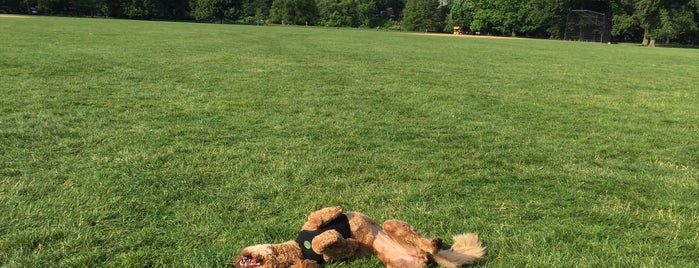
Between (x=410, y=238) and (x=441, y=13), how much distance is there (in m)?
100

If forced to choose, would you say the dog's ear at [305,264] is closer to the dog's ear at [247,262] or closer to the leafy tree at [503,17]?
the dog's ear at [247,262]

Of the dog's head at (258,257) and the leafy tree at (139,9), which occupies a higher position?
the leafy tree at (139,9)

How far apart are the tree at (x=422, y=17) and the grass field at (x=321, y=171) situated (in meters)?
84.3

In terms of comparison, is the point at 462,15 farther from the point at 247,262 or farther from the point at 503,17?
the point at 247,262

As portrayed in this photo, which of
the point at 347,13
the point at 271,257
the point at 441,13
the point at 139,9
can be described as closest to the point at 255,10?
the point at 347,13

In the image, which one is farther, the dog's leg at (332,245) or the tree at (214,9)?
the tree at (214,9)

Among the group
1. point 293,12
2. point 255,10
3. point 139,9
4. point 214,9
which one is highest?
point 255,10

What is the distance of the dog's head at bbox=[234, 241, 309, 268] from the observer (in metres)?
2.21

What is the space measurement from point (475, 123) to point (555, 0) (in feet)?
211

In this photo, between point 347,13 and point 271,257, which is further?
point 347,13

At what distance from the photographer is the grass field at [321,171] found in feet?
9.16

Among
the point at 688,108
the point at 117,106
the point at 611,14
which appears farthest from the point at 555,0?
the point at 117,106

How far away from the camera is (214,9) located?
3031 inches

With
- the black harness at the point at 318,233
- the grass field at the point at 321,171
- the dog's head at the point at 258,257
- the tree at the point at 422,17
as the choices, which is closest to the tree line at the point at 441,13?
the tree at the point at 422,17
